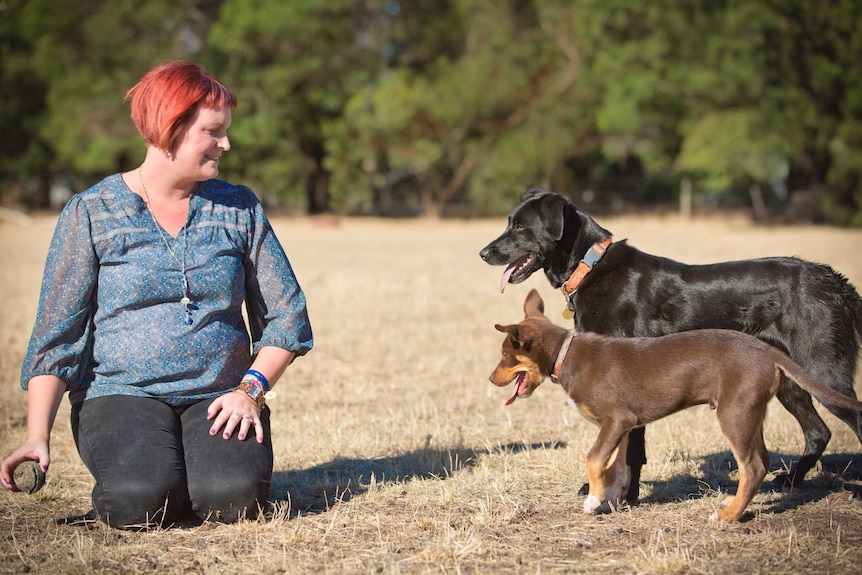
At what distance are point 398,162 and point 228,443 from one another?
133 feet

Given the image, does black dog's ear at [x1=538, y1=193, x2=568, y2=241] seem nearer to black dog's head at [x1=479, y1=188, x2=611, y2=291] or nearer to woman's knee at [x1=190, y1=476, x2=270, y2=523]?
black dog's head at [x1=479, y1=188, x2=611, y2=291]

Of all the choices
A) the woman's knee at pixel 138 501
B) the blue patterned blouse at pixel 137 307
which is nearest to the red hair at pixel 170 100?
the blue patterned blouse at pixel 137 307

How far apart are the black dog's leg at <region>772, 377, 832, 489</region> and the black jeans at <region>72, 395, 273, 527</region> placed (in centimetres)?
303

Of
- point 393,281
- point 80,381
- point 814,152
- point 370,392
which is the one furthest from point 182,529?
point 814,152

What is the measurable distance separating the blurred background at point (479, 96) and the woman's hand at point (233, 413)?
3312 cm

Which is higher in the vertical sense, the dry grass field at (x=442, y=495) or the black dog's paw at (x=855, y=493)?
the black dog's paw at (x=855, y=493)

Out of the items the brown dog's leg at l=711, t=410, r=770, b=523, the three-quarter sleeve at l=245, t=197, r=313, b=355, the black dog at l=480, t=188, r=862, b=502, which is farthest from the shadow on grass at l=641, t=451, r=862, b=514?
the three-quarter sleeve at l=245, t=197, r=313, b=355

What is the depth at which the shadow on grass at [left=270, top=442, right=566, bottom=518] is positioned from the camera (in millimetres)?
5117

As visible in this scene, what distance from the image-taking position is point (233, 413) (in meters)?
4.50

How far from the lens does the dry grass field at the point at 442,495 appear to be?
13.3ft

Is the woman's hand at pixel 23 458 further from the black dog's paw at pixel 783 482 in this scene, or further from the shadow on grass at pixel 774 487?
the black dog's paw at pixel 783 482

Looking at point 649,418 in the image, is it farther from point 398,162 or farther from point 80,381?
point 398,162

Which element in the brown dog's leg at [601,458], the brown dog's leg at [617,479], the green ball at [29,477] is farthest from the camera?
the brown dog's leg at [617,479]

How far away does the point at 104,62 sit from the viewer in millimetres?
42062
